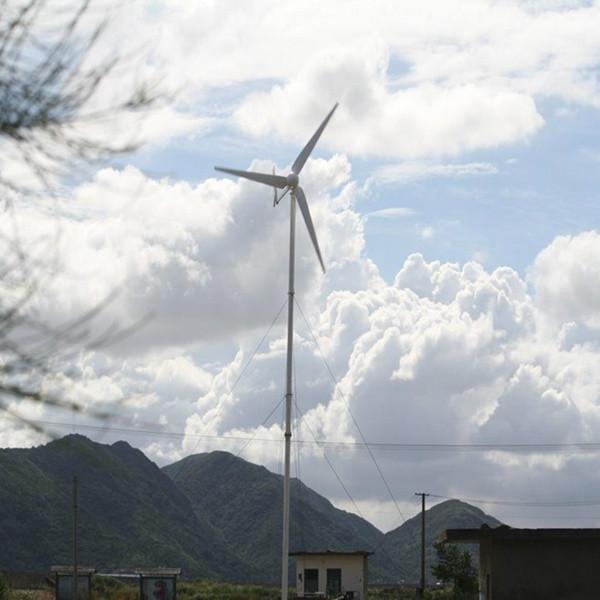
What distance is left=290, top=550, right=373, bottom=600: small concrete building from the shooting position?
71.8 metres

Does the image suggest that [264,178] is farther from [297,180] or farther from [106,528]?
[106,528]

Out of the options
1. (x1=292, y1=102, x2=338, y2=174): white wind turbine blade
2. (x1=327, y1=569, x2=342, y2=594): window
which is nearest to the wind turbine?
(x1=292, y1=102, x2=338, y2=174): white wind turbine blade

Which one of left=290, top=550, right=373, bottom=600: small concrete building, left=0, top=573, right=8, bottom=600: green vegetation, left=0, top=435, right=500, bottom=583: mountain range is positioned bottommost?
left=0, top=573, right=8, bottom=600: green vegetation

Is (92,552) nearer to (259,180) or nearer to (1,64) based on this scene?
(259,180)

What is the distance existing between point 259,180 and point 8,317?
40.4 m

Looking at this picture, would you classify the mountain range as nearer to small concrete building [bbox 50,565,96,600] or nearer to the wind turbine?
small concrete building [bbox 50,565,96,600]

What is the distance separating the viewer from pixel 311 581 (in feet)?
238

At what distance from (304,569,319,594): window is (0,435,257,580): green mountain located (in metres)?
46.3

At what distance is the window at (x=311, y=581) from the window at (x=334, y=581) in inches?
28.1

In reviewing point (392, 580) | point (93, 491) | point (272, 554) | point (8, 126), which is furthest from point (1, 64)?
point (272, 554)

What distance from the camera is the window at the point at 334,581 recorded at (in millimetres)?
71625

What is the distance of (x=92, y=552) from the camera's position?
13875 cm

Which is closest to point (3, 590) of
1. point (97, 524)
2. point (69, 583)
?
point (69, 583)

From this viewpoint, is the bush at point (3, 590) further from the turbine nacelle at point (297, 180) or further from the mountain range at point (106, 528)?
the mountain range at point (106, 528)
